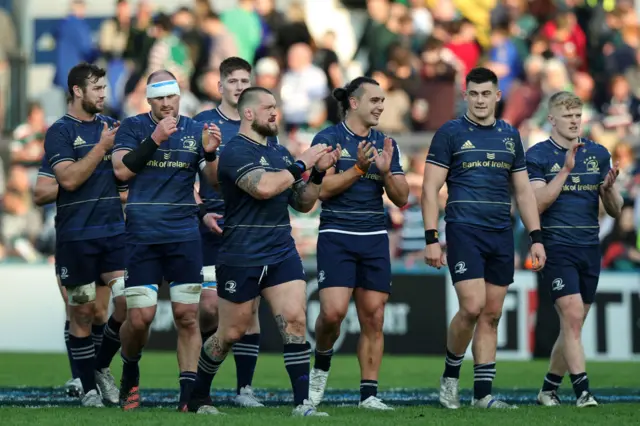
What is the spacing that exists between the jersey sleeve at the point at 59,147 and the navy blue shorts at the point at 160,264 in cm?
115

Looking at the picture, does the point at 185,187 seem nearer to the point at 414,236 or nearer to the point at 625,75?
the point at 414,236

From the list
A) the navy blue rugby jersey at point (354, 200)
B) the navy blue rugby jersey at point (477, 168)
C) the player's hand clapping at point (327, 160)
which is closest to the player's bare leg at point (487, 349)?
the navy blue rugby jersey at point (477, 168)

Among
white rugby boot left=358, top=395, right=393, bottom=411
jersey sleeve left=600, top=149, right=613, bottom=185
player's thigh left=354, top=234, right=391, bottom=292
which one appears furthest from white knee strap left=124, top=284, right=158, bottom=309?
jersey sleeve left=600, top=149, right=613, bottom=185

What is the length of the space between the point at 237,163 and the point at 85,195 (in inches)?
80.3

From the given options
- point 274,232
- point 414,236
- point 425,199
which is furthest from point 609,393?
point 414,236

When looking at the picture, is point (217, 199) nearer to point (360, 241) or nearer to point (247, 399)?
point (360, 241)

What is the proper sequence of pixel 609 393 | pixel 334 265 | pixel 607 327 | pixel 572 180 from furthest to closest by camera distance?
pixel 607 327
pixel 609 393
pixel 572 180
pixel 334 265

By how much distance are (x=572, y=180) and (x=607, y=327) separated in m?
6.09

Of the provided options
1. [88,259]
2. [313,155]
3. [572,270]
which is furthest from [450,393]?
[88,259]

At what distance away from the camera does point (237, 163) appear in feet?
34.7

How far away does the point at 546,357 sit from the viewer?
1808cm

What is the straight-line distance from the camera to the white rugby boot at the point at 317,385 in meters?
11.7

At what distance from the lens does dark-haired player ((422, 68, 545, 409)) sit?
11.5 m

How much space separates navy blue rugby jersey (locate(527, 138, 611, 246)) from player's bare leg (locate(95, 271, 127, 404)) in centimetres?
379
